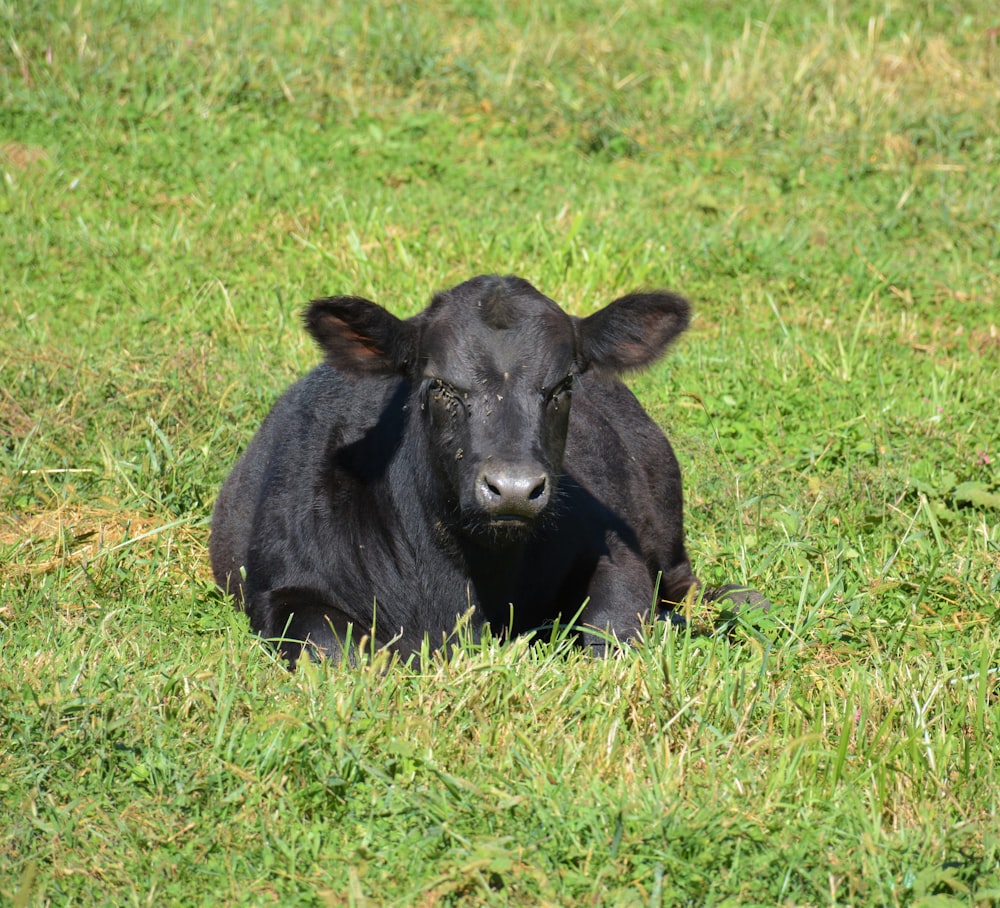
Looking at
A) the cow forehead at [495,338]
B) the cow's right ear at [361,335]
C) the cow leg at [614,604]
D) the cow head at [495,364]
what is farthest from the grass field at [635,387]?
the cow's right ear at [361,335]

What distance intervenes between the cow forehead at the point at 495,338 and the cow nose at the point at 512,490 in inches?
18.1

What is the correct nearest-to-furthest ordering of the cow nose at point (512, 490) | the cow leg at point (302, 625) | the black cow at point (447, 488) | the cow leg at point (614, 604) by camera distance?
the cow nose at point (512, 490) → the black cow at point (447, 488) → the cow leg at point (302, 625) → the cow leg at point (614, 604)

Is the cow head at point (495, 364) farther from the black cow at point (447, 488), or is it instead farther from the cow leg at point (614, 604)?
the cow leg at point (614, 604)

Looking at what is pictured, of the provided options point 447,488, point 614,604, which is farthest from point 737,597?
point 447,488

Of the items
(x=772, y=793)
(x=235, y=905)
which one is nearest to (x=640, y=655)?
(x=772, y=793)

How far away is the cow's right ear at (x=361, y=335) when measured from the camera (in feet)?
17.3

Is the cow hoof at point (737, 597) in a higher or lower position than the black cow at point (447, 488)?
lower

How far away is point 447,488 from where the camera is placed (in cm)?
533

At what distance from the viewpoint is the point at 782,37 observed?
13.2 m

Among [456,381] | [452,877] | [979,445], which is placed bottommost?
[979,445]

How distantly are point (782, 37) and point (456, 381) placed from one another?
9248 millimetres

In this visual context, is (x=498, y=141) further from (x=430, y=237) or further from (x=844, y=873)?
(x=844, y=873)

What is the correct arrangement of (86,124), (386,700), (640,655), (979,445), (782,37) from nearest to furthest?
(386,700)
(640,655)
(979,445)
(86,124)
(782,37)

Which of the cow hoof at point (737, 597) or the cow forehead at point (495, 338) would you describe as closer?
the cow forehead at point (495, 338)
